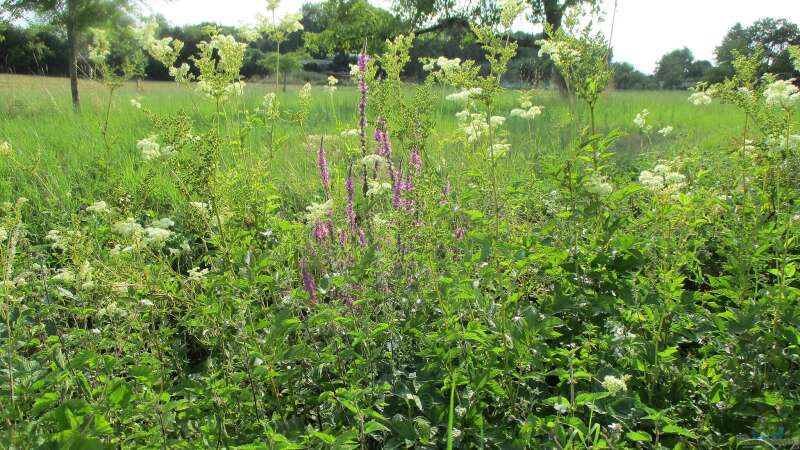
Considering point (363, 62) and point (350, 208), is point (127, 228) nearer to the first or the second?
point (350, 208)

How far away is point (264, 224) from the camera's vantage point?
211cm

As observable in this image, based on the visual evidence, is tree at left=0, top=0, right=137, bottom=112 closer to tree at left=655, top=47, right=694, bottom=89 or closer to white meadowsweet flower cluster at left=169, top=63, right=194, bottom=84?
white meadowsweet flower cluster at left=169, top=63, right=194, bottom=84

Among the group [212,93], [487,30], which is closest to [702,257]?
[487,30]

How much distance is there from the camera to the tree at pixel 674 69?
40266 mm

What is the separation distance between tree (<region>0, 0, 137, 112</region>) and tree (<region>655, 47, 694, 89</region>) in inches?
1375

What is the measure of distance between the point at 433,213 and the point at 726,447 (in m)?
1.18

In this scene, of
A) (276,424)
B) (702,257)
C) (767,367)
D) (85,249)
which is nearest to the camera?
(276,424)

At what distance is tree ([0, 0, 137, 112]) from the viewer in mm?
10133

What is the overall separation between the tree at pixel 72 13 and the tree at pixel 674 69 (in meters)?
34.9

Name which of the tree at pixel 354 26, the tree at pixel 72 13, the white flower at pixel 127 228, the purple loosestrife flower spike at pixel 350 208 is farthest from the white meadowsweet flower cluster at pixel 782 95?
the tree at pixel 354 26

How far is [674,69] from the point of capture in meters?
49.2

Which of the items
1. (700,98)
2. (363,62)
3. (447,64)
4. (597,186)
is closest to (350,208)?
(363,62)

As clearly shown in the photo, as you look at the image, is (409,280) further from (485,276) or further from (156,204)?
(156,204)

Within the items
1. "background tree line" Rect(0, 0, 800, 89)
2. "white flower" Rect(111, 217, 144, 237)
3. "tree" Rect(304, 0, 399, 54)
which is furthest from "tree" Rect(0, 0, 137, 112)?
"white flower" Rect(111, 217, 144, 237)
